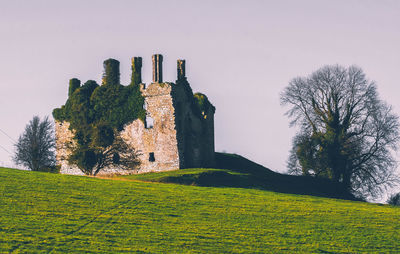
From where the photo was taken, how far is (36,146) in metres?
71.2

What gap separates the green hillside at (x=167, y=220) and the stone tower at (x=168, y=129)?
472 inches

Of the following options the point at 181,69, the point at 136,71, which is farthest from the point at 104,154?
the point at 181,69

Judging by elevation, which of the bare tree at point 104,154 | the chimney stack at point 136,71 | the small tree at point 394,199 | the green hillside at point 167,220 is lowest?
the green hillside at point 167,220

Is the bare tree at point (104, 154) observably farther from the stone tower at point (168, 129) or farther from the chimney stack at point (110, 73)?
the chimney stack at point (110, 73)

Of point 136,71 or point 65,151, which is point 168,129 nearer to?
point 136,71

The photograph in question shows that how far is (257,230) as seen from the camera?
32.5 metres

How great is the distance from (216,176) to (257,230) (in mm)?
18913

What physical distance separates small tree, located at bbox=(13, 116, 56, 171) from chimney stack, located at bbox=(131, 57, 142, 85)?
617 inches

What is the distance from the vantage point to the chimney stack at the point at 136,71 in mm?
59094

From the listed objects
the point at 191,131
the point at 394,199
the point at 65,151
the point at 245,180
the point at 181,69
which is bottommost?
the point at 394,199

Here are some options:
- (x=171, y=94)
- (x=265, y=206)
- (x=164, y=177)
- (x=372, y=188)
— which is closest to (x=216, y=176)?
(x=164, y=177)

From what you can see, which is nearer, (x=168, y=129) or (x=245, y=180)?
(x=245, y=180)

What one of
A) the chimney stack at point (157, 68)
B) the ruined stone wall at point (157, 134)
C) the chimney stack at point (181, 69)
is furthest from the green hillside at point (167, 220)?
the chimney stack at point (181, 69)

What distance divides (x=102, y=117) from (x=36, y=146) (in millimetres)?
15542
